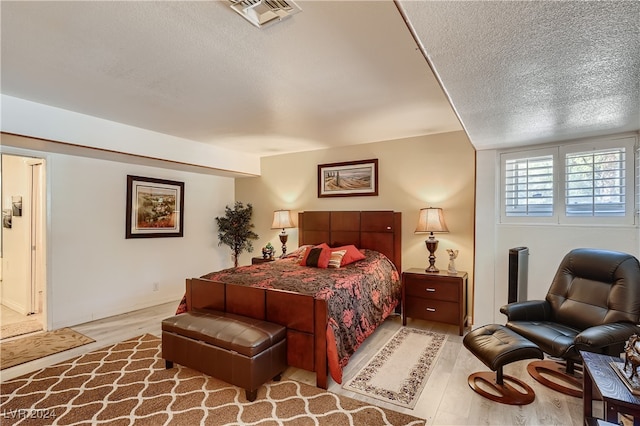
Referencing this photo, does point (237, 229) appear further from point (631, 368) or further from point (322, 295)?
point (631, 368)

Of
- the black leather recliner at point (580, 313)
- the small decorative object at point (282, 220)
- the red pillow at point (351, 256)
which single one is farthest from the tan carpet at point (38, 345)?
the black leather recliner at point (580, 313)

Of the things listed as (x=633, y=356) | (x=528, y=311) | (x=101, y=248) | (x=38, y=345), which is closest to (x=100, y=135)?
(x=101, y=248)

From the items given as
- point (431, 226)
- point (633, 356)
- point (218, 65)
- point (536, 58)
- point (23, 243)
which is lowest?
point (633, 356)

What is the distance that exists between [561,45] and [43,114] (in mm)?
4202

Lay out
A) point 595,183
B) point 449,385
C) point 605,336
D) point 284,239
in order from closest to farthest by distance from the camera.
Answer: point 605,336 → point 449,385 → point 595,183 → point 284,239

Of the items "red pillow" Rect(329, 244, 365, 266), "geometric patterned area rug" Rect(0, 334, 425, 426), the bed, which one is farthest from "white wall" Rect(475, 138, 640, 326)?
"geometric patterned area rug" Rect(0, 334, 425, 426)

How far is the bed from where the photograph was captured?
2438 millimetres

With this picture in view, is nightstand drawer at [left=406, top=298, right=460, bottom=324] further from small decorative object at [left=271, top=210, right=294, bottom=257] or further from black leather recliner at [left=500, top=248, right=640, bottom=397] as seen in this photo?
small decorative object at [left=271, top=210, right=294, bottom=257]

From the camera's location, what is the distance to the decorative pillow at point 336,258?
3752mm

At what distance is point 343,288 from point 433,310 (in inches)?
57.1

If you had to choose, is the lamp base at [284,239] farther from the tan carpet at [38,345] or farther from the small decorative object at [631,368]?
the small decorative object at [631,368]

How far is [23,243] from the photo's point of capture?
4.39 m

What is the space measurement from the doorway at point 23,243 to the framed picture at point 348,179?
3678mm

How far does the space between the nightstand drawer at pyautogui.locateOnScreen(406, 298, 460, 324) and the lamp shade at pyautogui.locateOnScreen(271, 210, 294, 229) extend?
2272mm
